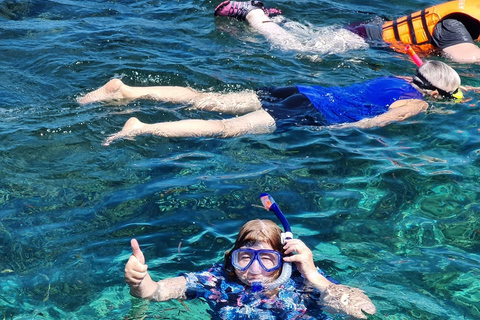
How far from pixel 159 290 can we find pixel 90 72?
450cm

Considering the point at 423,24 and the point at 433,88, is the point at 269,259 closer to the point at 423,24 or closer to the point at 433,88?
the point at 433,88

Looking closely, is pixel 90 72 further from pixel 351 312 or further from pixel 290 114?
pixel 351 312

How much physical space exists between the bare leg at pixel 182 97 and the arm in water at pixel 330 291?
2.87m

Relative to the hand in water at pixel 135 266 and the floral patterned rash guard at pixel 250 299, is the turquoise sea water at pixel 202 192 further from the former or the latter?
the hand in water at pixel 135 266

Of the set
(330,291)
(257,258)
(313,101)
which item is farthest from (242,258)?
(313,101)

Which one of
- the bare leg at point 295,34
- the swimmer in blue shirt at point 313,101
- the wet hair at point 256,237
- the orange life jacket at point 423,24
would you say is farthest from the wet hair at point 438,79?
the wet hair at point 256,237

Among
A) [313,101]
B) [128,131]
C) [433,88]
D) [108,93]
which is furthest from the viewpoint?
[108,93]

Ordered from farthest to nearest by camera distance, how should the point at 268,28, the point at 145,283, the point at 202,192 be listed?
the point at 268,28 < the point at 202,192 < the point at 145,283

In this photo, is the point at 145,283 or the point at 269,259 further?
the point at 269,259

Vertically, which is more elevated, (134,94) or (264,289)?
(134,94)

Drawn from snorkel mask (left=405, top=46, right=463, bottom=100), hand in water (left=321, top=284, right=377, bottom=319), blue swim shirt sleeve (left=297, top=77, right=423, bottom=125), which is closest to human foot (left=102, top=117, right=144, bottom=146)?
blue swim shirt sleeve (left=297, top=77, right=423, bottom=125)

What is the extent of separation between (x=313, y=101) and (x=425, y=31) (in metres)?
3.14

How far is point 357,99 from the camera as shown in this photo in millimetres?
6008

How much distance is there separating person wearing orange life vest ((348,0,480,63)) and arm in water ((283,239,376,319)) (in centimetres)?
532
